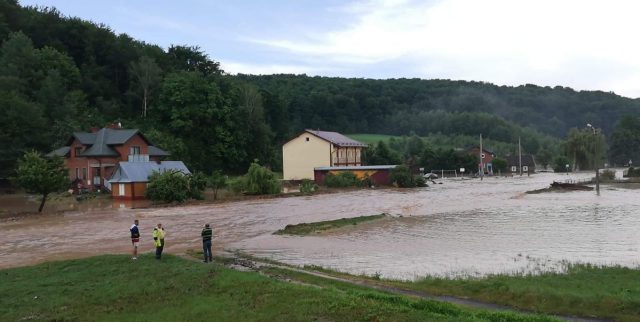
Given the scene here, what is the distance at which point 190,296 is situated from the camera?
14711mm

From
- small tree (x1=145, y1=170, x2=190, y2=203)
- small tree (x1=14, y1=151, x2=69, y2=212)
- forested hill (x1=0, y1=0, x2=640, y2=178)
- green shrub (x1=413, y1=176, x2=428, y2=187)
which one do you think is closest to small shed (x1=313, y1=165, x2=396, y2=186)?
green shrub (x1=413, y1=176, x2=428, y2=187)

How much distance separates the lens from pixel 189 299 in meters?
14.4

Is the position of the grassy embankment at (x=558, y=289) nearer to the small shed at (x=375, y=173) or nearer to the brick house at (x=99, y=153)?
the brick house at (x=99, y=153)

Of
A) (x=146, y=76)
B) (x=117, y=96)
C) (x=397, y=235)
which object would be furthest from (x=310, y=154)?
(x=397, y=235)

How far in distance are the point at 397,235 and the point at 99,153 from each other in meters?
43.1

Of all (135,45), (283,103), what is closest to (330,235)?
(135,45)

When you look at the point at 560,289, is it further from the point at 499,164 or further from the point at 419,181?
the point at 499,164

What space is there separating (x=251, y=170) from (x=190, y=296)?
44700 mm

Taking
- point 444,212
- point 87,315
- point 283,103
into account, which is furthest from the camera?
point 283,103

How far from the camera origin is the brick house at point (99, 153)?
6172 centimetres

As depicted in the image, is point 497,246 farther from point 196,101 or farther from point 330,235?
point 196,101

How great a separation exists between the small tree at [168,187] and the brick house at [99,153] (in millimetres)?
11067

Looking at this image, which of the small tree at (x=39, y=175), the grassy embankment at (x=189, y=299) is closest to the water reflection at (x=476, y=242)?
the grassy embankment at (x=189, y=299)

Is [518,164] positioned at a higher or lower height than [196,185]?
higher
